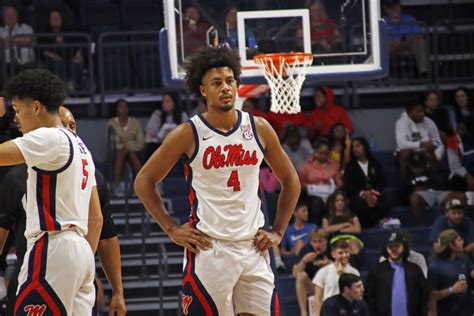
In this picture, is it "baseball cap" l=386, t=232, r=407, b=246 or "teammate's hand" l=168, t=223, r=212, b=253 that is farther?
"baseball cap" l=386, t=232, r=407, b=246

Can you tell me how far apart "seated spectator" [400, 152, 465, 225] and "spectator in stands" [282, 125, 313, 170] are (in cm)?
136

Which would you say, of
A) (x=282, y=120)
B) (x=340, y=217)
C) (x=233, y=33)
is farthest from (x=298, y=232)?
(x=233, y=33)

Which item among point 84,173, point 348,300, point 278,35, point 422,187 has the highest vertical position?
point 278,35

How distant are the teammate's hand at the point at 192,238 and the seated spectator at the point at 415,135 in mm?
9430

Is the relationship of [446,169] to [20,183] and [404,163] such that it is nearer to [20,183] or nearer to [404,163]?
[404,163]

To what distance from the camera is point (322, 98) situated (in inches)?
651

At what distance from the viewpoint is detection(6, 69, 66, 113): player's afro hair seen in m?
6.48

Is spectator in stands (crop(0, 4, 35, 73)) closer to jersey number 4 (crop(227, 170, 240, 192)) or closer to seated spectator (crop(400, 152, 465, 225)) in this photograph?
seated spectator (crop(400, 152, 465, 225))

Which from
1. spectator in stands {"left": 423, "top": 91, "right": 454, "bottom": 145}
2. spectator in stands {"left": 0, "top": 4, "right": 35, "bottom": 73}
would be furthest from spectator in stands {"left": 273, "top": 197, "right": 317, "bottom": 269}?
spectator in stands {"left": 0, "top": 4, "right": 35, "bottom": 73}

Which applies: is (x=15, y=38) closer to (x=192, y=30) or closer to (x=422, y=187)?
(x=422, y=187)

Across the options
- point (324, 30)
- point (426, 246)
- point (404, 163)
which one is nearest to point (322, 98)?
point (404, 163)

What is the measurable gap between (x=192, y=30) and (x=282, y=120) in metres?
5.84

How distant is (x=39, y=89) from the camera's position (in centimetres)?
649

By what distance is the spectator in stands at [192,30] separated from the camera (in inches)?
420
